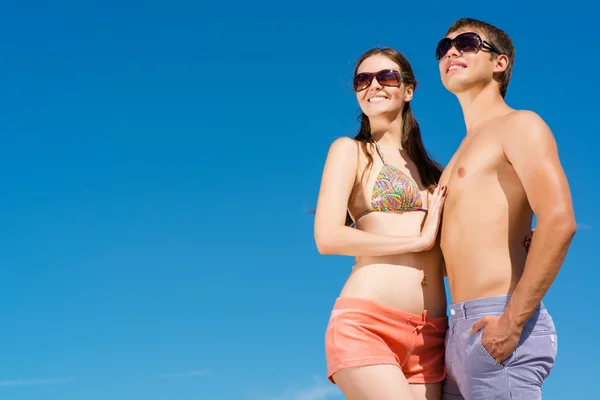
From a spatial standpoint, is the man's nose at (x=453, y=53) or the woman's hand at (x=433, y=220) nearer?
the woman's hand at (x=433, y=220)

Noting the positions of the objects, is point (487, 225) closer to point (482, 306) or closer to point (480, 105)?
point (482, 306)

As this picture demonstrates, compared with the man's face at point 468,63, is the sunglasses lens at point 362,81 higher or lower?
higher

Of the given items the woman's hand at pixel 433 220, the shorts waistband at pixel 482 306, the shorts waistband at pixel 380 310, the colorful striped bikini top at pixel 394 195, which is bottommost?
the shorts waistband at pixel 482 306

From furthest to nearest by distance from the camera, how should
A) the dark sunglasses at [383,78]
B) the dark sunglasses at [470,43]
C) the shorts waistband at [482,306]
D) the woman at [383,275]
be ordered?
the dark sunglasses at [383,78] < the dark sunglasses at [470,43] < the woman at [383,275] < the shorts waistband at [482,306]

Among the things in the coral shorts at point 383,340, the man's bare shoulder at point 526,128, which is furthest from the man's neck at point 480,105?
the coral shorts at point 383,340

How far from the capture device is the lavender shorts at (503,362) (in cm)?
480

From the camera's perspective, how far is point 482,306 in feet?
16.5

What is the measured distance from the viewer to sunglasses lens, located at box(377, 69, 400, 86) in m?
6.77

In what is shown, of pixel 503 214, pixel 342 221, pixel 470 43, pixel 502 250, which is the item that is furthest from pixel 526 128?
pixel 342 221

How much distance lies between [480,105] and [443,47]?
24.7 inches

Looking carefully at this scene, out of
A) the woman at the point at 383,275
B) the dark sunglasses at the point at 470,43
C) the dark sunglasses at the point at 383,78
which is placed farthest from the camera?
the dark sunglasses at the point at 383,78

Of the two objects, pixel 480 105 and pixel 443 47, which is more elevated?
pixel 443 47

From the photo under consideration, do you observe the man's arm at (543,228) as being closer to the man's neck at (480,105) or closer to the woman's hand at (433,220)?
the woman's hand at (433,220)

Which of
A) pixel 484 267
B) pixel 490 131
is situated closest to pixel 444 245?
pixel 484 267
